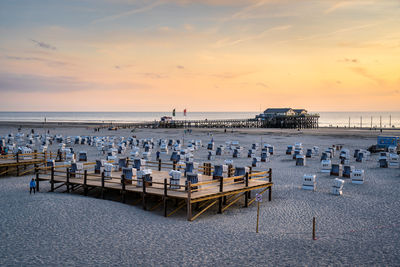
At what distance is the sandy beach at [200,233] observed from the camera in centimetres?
1073

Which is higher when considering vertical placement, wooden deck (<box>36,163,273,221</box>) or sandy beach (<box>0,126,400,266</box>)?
wooden deck (<box>36,163,273,221</box>)

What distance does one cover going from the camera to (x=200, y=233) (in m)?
12.9

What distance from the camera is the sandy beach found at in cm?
1073

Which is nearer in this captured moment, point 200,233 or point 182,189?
point 200,233

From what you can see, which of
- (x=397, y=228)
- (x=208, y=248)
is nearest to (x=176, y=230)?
(x=208, y=248)

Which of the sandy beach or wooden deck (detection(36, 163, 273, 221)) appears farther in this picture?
wooden deck (detection(36, 163, 273, 221))

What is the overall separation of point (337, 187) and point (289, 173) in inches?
260

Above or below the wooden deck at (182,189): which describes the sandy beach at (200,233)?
below

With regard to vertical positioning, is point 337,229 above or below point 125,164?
below

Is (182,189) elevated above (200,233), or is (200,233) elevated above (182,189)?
(182,189)

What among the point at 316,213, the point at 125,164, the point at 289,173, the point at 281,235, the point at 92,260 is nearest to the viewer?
the point at 92,260

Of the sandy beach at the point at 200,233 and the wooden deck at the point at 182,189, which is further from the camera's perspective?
the wooden deck at the point at 182,189

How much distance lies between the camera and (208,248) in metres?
11.5

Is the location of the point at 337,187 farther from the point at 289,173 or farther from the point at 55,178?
the point at 55,178
